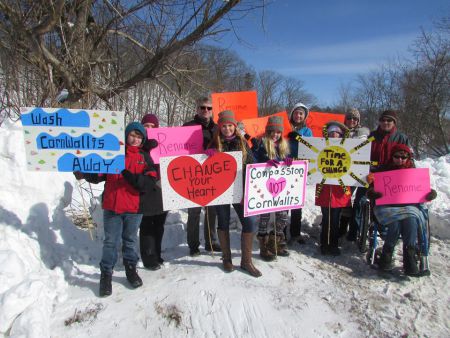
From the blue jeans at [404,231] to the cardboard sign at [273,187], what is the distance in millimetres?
A: 1189

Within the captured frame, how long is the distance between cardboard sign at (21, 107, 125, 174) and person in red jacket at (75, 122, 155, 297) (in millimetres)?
135

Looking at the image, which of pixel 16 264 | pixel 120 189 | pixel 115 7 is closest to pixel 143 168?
pixel 120 189

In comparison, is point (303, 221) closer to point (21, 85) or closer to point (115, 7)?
point (115, 7)

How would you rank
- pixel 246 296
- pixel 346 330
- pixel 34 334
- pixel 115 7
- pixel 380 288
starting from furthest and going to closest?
pixel 115 7, pixel 380 288, pixel 246 296, pixel 346 330, pixel 34 334

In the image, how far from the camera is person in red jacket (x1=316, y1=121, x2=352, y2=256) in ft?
14.4

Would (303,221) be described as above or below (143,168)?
below

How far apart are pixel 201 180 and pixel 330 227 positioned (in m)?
2.13

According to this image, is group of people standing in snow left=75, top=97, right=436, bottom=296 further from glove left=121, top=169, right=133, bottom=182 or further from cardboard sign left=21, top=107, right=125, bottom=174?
cardboard sign left=21, top=107, right=125, bottom=174

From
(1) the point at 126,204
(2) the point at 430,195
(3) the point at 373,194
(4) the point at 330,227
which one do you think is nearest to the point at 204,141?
(1) the point at 126,204

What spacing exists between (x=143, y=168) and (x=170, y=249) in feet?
5.30

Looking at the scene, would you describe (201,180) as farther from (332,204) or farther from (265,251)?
(332,204)

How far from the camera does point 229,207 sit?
12.9 feet

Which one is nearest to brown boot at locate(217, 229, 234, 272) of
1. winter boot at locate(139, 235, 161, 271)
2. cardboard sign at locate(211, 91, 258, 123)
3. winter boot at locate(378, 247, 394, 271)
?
winter boot at locate(139, 235, 161, 271)

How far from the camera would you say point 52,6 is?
12.7ft
